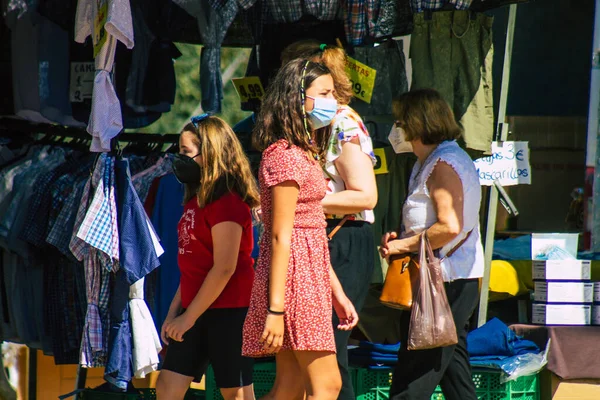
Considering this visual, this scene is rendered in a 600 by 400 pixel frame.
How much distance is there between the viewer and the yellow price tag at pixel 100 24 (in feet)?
15.1

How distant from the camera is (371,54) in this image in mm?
5449

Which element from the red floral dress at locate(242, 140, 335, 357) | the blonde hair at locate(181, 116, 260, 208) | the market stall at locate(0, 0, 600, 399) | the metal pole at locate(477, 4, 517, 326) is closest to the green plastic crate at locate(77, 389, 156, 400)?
the market stall at locate(0, 0, 600, 399)

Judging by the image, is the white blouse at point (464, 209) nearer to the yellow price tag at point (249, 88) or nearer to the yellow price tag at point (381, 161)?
the yellow price tag at point (381, 161)

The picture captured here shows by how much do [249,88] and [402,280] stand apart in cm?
173

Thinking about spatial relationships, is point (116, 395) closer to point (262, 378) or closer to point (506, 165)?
point (262, 378)

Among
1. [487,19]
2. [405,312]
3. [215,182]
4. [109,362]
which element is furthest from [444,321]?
[487,19]

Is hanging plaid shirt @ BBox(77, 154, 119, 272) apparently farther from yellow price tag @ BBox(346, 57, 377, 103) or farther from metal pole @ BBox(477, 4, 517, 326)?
metal pole @ BBox(477, 4, 517, 326)

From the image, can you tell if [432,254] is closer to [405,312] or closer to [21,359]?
[405,312]

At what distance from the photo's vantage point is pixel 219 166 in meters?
4.05

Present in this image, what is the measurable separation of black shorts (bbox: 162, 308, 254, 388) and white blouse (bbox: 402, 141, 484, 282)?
3.11 feet

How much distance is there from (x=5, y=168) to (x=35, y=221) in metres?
0.50

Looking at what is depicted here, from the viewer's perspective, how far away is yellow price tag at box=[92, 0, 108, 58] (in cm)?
459

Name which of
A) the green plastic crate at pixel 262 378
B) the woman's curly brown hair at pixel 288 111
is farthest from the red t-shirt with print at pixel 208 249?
the green plastic crate at pixel 262 378

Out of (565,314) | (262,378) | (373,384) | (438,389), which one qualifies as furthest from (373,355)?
(565,314)
